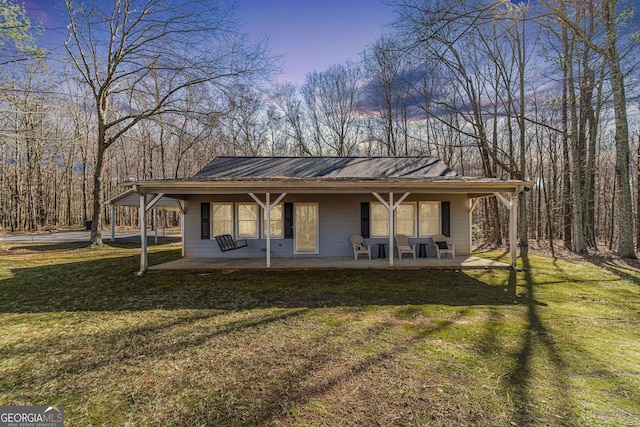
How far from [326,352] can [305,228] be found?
6.41 metres

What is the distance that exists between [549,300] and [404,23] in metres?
8.27

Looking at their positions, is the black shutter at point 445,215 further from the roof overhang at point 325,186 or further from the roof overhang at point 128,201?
the roof overhang at point 128,201

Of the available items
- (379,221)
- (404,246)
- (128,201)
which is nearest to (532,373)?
(404,246)

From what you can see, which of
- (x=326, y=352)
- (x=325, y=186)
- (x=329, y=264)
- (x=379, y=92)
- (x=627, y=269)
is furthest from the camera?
(x=379, y=92)

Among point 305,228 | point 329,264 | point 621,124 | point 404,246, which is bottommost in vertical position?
point 329,264

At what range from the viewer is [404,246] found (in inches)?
361

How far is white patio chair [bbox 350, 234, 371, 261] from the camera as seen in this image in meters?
9.03

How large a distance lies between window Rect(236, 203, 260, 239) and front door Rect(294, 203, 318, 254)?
1394mm

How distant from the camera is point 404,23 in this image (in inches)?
340

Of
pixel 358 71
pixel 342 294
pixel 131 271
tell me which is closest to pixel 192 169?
pixel 358 71

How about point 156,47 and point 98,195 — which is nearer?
point 156,47

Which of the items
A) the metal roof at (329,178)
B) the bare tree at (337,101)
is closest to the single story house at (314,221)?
the metal roof at (329,178)

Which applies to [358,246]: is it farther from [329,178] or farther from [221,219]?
[221,219]

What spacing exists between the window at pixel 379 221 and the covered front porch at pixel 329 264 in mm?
973
